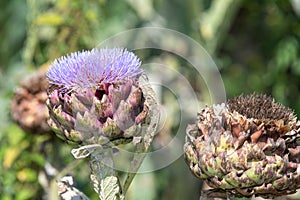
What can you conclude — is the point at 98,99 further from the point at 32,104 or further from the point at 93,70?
the point at 32,104

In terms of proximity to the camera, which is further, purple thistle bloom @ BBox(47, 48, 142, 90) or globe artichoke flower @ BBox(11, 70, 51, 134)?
globe artichoke flower @ BBox(11, 70, 51, 134)

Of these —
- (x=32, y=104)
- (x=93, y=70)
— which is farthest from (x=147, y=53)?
(x=93, y=70)

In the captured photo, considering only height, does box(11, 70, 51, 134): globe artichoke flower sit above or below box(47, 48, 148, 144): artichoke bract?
below

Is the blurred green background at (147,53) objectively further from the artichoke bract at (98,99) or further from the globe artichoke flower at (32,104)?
the artichoke bract at (98,99)

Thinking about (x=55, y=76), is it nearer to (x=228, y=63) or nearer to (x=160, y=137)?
(x=160, y=137)

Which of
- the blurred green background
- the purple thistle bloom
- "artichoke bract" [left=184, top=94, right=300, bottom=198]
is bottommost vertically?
the blurred green background

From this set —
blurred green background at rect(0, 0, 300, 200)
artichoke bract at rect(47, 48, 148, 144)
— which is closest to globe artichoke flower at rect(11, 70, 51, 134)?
blurred green background at rect(0, 0, 300, 200)

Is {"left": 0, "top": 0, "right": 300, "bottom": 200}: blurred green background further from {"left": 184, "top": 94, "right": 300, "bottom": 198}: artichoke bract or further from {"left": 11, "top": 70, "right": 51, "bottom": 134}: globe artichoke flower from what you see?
{"left": 184, "top": 94, "right": 300, "bottom": 198}: artichoke bract
